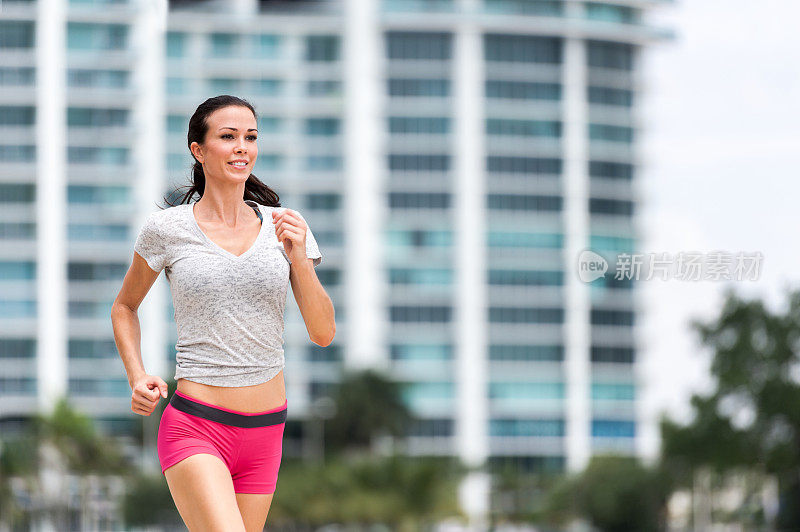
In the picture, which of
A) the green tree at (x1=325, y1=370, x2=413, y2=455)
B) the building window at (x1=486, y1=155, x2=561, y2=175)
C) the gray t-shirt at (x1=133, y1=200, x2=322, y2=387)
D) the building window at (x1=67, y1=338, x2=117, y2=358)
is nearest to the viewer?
the gray t-shirt at (x1=133, y1=200, x2=322, y2=387)

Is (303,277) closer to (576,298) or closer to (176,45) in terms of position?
(176,45)

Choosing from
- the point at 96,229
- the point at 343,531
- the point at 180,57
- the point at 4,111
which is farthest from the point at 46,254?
the point at 343,531

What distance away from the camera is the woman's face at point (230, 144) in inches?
135

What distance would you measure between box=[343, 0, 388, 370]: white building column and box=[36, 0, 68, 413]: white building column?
52.5 feet

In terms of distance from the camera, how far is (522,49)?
80.1m

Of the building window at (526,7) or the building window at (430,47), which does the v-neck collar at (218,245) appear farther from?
the building window at (526,7)

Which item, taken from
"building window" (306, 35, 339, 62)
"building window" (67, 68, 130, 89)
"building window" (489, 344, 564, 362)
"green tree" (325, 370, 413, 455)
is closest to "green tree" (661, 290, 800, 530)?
"green tree" (325, 370, 413, 455)

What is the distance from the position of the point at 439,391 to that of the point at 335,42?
2147 centimetres

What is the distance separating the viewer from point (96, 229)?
74375 mm

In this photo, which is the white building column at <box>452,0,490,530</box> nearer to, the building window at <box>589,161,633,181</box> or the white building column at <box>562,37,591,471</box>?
the white building column at <box>562,37,591,471</box>

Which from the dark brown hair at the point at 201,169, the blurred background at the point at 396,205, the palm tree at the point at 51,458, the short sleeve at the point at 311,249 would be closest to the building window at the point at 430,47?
the blurred background at the point at 396,205

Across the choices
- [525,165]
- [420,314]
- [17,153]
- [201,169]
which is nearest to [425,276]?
[420,314]

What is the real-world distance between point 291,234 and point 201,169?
536 millimetres

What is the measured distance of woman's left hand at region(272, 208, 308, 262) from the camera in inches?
129
